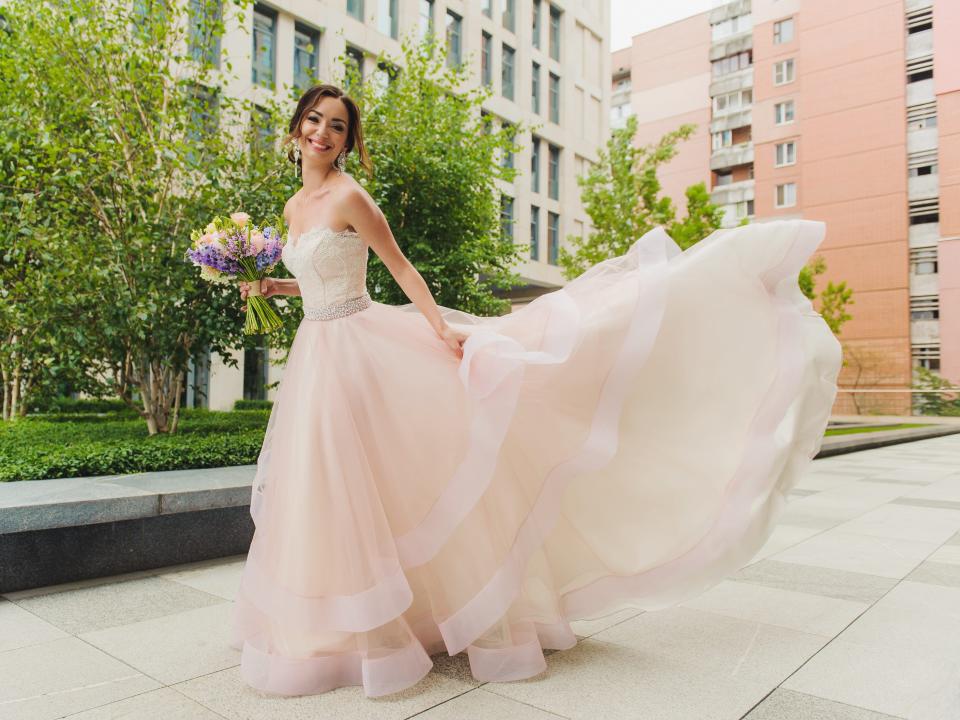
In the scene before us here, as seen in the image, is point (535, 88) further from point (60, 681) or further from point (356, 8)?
point (60, 681)

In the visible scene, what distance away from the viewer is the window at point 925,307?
114 feet

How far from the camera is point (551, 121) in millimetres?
31141

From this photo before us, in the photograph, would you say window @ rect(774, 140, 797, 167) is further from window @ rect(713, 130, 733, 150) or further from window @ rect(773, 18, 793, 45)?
window @ rect(773, 18, 793, 45)

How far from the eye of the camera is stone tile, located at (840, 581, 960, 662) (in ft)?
9.96

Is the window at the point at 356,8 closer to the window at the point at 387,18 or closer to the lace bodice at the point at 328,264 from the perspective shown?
the window at the point at 387,18

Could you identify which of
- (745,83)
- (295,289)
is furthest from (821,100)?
(295,289)

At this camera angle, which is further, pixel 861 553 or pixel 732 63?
pixel 732 63

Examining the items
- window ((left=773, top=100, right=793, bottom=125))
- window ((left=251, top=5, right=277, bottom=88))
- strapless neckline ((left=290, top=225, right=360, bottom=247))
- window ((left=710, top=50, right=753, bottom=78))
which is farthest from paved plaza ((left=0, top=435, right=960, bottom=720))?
window ((left=710, top=50, right=753, bottom=78))

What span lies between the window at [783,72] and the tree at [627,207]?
25.3 metres

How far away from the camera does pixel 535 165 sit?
30.2m

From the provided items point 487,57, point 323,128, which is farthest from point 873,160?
point 323,128

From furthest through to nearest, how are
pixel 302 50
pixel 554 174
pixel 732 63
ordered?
pixel 732 63, pixel 554 174, pixel 302 50

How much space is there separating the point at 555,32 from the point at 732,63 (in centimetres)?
1795

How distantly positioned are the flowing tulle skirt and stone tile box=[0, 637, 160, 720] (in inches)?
17.2
